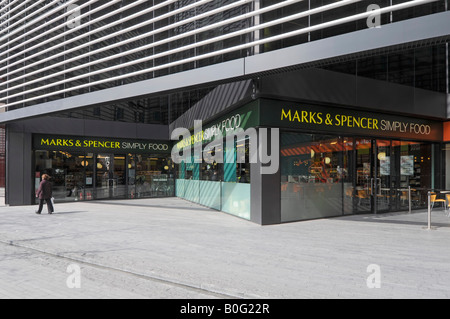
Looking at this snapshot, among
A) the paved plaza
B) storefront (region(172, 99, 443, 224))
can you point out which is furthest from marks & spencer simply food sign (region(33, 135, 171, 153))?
the paved plaza

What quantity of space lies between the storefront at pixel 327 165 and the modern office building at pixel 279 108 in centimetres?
5

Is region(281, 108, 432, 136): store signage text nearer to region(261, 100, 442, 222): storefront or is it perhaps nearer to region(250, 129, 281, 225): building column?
region(261, 100, 442, 222): storefront

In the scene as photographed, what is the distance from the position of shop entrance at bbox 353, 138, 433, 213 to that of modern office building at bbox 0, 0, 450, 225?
59 mm

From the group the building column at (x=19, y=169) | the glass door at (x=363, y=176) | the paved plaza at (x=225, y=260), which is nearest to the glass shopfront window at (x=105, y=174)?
the building column at (x=19, y=169)

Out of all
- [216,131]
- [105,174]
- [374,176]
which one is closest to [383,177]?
[374,176]

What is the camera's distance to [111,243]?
8.22m

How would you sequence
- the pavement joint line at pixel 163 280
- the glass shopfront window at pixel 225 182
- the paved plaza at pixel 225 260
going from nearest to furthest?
the pavement joint line at pixel 163 280 → the paved plaza at pixel 225 260 → the glass shopfront window at pixel 225 182

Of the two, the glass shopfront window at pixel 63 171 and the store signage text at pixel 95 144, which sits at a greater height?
the store signage text at pixel 95 144

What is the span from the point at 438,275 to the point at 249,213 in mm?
6487

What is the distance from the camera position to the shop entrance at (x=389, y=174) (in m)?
13.1

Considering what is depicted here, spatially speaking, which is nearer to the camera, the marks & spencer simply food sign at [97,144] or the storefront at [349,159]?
Answer: the storefront at [349,159]

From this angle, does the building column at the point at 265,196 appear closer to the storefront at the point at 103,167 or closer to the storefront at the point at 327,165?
the storefront at the point at 327,165

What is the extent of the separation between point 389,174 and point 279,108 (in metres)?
5.90

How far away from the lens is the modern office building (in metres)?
9.25
